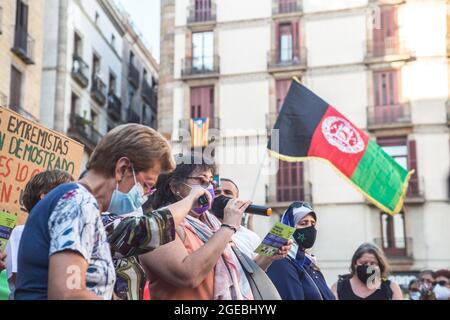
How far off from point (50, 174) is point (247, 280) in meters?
1.09

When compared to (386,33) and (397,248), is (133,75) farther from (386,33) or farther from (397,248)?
(397,248)

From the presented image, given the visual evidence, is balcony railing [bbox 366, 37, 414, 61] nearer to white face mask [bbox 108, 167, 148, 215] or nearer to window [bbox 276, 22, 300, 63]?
window [bbox 276, 22, 300, 63]

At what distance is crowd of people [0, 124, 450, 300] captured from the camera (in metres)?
2.22

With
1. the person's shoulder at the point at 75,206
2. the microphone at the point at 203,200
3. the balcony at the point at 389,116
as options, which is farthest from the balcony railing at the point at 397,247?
the person's shoulder at the point at 75,206

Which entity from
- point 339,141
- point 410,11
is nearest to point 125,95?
point 410,11

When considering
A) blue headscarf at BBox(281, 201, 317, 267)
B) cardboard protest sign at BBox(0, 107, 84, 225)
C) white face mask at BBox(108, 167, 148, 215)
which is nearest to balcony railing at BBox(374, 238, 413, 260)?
blue headscarf at BBox(281, 201, 317, 267)

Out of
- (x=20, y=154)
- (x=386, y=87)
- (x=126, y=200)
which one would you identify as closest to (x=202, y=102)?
(x=386, y=87)

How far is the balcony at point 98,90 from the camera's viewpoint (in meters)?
23.7

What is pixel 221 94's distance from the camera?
23.5 metres

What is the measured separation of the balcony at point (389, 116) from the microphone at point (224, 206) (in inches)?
749

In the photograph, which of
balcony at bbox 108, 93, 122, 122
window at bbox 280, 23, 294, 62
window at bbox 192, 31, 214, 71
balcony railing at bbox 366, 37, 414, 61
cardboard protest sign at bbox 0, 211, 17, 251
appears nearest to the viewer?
cardboard protest sign at bbox 0, 211, 17, 251

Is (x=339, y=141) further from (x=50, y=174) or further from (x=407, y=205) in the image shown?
(x=407, y=205)

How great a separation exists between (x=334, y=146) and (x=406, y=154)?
1191 centimetres

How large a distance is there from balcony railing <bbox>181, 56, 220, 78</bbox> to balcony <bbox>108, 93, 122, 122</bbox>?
3.09 meters
